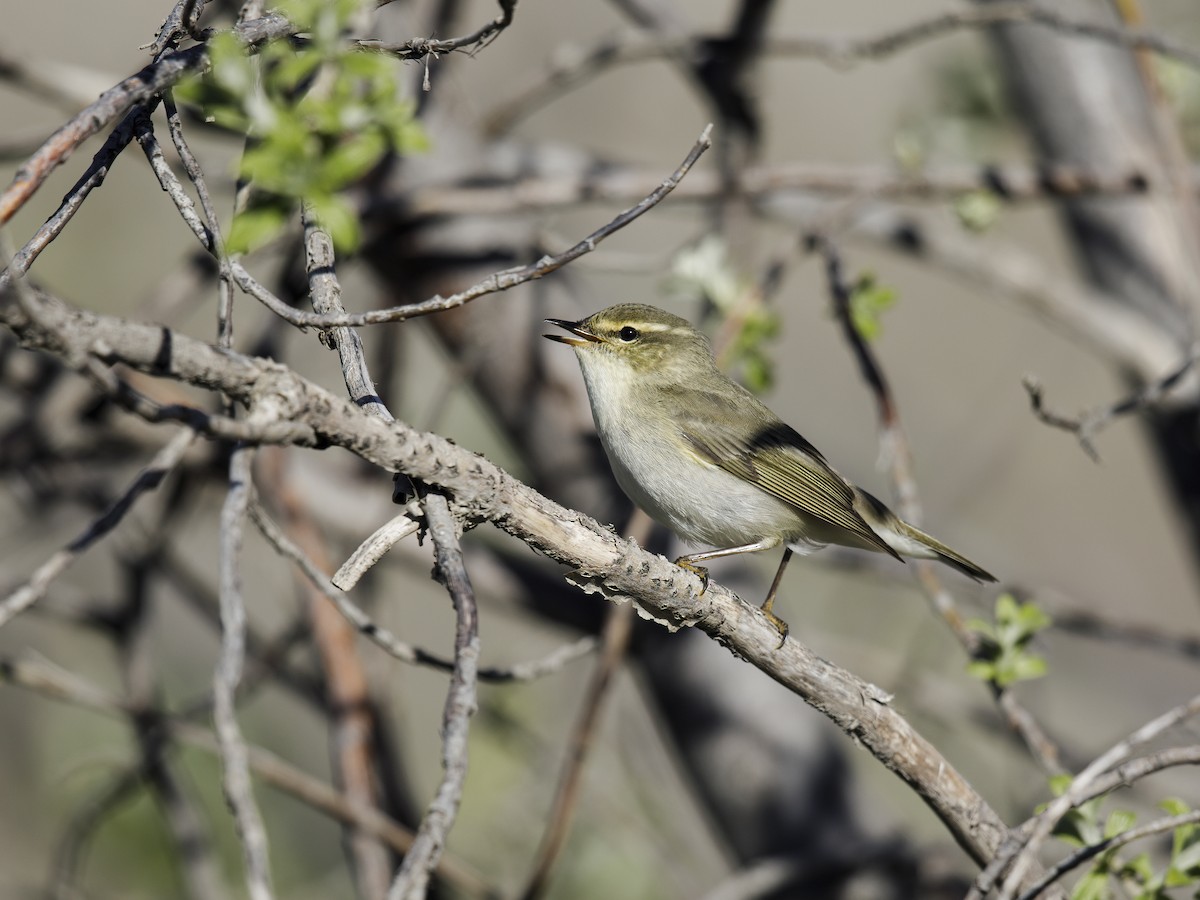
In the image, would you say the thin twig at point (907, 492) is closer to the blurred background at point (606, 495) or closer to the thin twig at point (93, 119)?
the blurred background at point (606, 495)

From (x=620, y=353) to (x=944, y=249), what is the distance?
1548 mm

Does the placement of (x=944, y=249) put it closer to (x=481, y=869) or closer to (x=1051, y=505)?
(x=481, y=869)

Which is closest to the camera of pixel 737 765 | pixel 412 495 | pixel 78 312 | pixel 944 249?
pixel 78 312

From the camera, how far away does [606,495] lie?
399 cm

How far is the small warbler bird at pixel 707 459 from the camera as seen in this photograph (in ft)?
10.8

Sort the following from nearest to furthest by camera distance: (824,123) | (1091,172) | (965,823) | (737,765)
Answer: (965,823)
(737,765)
(1091,172)
(824,123)

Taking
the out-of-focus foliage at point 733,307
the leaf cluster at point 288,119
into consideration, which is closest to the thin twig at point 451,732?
the leaf cluster at point 288,119

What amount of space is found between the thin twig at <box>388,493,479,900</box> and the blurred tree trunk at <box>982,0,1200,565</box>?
3683 millimetres

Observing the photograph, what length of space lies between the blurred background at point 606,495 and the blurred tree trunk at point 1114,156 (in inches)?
0.6

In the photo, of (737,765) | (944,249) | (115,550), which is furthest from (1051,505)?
(115,550)

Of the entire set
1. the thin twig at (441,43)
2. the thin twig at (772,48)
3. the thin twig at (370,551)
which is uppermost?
the thin twig at (772,48)

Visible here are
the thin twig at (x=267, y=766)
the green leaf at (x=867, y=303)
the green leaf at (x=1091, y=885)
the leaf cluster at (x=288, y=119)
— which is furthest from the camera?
the green leaf at (x=867, y=303)

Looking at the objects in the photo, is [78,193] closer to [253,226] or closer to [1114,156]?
[253,226]

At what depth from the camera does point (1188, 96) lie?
5.46 m
